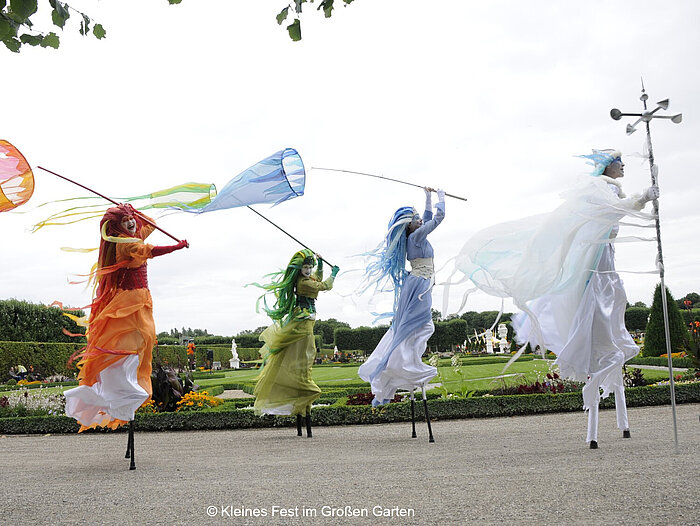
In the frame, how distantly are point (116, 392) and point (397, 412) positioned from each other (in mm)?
4626

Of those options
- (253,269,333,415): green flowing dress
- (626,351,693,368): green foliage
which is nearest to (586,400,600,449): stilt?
(253,269,333,415): green flowing dress

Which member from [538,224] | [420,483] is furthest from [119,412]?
[538,224]

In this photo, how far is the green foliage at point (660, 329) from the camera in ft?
52.1

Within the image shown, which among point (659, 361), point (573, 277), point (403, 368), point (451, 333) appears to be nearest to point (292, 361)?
point (403, 368)

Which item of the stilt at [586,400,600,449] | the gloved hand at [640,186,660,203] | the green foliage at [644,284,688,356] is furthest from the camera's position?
the green foliage at [644,284,688,356]

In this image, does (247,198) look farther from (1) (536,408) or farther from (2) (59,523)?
(1) (536,408)

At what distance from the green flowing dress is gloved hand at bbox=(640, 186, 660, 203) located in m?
4.17

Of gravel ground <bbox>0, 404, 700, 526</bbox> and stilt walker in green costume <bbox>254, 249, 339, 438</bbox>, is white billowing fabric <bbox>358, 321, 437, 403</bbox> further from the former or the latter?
stilt walker in green costume <bbox>254, 249, 339, 438</bbox>

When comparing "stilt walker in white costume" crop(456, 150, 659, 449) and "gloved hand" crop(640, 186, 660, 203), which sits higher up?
"gloved hand" crop(640, 186, 660, 203)

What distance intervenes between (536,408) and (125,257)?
6.54 metres

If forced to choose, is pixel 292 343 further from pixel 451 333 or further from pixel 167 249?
pixel 451 333

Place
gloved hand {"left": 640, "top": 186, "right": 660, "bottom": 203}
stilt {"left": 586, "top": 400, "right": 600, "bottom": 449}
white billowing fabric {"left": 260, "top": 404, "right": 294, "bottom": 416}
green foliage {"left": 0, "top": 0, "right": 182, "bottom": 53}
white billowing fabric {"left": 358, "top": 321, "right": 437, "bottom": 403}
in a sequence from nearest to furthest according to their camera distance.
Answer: green foliage {"left": 0, "top": 0, "right": 182, "bottom": 53}, gloved hand {"left": 640, "top": 186, "right": 660, "bottom": 203}, stilt {"left": 586, "top": 400, "right": 600, "bottom": 449}, white billowing fabric {"left": 358, "top": 321, "right": 437, "bottom": 403}, white billowing fabric {"left": 260, "top": 404, "right": 294, "bottom": 416}

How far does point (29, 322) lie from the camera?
30.4m

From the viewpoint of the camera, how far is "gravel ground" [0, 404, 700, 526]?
3.40 meters
